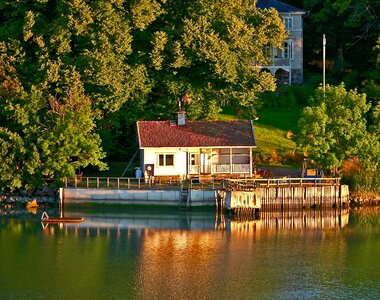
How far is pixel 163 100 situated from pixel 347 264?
31.5 metres

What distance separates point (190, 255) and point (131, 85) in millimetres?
25494

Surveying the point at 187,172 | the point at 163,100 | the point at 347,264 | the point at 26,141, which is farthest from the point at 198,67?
the point at 347,264

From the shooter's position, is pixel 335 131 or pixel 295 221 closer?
pixel 295 221

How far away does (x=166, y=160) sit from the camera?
80500 millimetres

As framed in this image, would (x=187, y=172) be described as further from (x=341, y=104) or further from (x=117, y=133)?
(x=341, y=104)

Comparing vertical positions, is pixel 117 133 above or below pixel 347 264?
above

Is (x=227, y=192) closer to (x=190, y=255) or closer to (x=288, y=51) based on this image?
(x=190, y=255)

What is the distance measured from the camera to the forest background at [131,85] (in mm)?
79000

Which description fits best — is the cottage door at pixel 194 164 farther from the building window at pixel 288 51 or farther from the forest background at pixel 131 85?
the building window at pixel 288 51

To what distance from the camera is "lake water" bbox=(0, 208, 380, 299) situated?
51.8 metres

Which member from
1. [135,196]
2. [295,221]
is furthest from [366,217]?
[135,196]

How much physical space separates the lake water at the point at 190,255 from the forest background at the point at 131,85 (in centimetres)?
536

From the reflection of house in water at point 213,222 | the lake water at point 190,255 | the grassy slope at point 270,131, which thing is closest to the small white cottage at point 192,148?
the grassy slope at point 270,131

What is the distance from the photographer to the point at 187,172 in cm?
8056
